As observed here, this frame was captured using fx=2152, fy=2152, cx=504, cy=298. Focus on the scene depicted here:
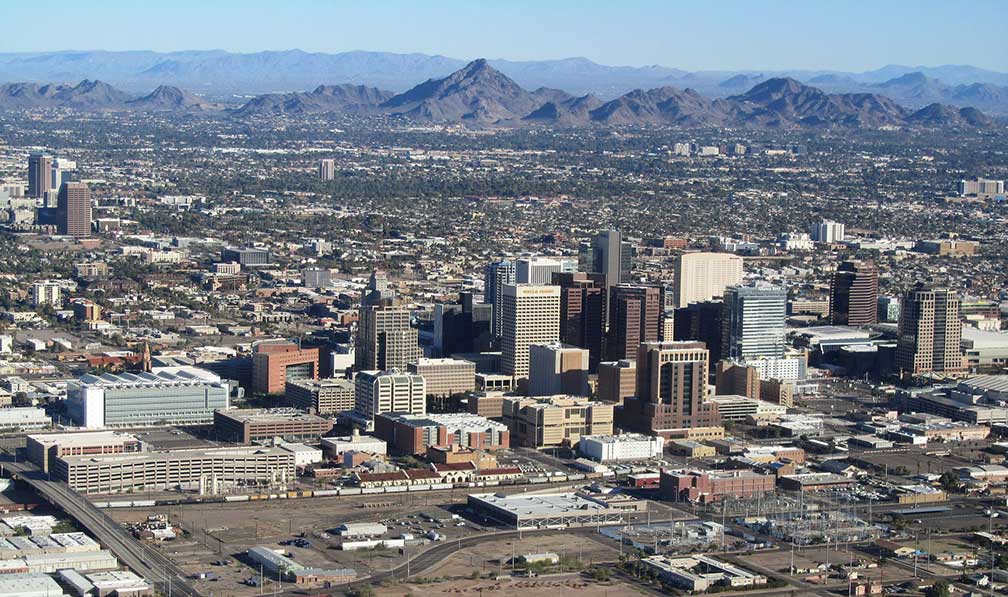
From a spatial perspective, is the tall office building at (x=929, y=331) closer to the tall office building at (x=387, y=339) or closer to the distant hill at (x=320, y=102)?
the tall office building at (x=387, y=339)

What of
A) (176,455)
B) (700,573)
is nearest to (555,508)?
(700,573)

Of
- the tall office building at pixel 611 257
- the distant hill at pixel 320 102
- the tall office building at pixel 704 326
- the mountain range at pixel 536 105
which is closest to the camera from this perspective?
the tall office building at pixel 704 326

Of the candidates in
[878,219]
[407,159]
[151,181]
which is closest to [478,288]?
[878,219]

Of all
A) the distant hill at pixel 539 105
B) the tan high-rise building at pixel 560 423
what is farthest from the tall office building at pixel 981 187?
the tan high-rise building at pixel 560 423

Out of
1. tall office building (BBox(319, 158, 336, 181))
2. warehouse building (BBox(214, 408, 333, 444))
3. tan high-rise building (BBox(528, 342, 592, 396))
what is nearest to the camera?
warehouse building (BBox(214, 408, 333, 444))

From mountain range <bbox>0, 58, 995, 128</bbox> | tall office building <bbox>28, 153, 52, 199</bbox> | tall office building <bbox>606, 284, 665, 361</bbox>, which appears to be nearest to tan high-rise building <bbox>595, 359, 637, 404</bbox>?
tall office building <bbox>606, 284, 665, 361</bbox>

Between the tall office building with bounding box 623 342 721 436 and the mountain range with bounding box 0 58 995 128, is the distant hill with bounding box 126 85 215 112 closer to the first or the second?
the mountain range with bounding box 0 58 995 128
